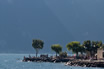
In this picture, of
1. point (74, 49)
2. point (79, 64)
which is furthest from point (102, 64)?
point (74, 49)

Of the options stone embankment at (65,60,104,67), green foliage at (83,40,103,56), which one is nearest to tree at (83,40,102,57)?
green foliage at (83,40,103,56)

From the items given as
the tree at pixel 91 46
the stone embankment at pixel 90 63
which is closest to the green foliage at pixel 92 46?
the tree at pixel 91 46

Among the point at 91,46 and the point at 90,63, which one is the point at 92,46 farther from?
the point at 90,63

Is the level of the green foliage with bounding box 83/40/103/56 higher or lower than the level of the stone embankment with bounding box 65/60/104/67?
higher

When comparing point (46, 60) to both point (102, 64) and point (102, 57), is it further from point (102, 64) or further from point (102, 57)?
point (102, 64)

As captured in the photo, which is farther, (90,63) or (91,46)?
(91,46)

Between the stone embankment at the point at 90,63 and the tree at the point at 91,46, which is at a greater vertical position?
the tree at the point at 91,46

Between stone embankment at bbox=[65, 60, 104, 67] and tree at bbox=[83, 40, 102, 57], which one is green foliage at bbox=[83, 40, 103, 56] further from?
stone embankment at bbox=[65, 60, 104, 67]

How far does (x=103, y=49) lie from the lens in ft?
444

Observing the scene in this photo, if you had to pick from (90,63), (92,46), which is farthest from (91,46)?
(90,63)

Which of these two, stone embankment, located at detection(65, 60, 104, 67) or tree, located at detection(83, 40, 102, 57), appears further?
tree, located at detection(83, 40, 102, 57)

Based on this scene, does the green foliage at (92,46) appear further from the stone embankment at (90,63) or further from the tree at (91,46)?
the stone embankment at (90,63)

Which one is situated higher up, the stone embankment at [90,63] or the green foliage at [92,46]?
the green foliage at [92,46]

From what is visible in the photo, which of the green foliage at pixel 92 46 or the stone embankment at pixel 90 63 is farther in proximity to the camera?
the green foliage at pixel 92 46
